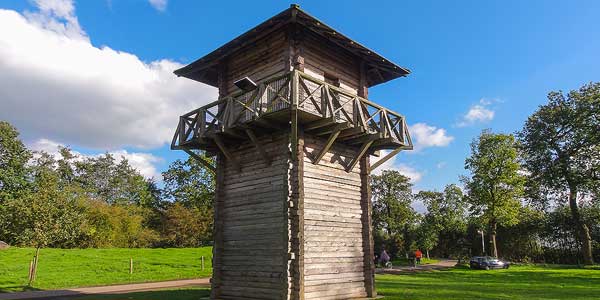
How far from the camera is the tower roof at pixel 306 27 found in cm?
1334

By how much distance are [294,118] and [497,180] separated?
3091 centimetres

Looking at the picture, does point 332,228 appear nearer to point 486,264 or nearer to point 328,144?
point 328,144

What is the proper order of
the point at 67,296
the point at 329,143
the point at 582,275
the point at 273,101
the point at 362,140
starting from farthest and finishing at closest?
the point at 582,275
the point at 67,296
the point at 362,140
the point at 329,143
the point at 273,101

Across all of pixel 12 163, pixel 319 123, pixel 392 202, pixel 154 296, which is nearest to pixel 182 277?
pixel 154 296

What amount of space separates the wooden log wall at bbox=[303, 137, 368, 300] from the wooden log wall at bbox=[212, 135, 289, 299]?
827 millimetres

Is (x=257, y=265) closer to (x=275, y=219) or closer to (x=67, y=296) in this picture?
(x=275, y=219)

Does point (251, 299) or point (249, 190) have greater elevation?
point (249, 190)

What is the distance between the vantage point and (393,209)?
4953 centimetres

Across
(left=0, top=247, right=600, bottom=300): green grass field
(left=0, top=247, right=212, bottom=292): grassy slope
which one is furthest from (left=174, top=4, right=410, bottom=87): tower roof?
(left=0, top=247, right=212, bottom=292): grassy slope

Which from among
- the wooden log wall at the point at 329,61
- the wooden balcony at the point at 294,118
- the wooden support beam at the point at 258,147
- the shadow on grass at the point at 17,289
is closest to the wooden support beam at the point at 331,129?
the wooden balcony at the point at 294,118

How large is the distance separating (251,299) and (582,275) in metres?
24.9

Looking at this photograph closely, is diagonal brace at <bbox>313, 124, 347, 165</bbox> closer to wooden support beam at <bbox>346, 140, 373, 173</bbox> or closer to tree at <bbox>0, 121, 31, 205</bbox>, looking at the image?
wooden support beam at <bbox>346, 140, 373, 173</bbox>

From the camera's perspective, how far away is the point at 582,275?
2752 centimetres

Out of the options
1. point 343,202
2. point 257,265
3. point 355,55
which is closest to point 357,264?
point 343,202
